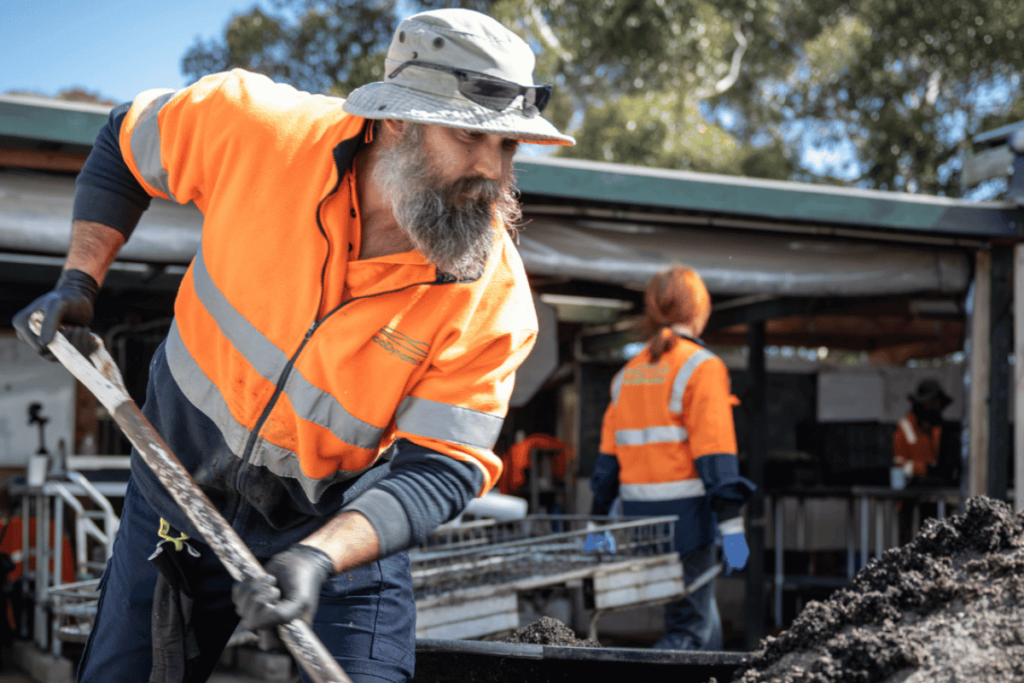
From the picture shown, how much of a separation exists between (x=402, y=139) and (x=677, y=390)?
2.53m

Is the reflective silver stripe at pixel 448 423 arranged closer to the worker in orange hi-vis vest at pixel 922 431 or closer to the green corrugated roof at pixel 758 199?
the green corrugated roof at pixel 758 199

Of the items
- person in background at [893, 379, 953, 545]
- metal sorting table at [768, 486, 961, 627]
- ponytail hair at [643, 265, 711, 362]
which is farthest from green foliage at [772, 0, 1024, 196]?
ponytail hair at [643, 265, 711, 362]

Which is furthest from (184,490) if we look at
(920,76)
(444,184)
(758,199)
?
(920,76)

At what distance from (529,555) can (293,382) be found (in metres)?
2.09

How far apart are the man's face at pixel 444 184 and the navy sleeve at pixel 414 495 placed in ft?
1.16

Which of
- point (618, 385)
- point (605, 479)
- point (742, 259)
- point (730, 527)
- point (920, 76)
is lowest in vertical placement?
point (730, 527)

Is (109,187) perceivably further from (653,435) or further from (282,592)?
(653,435)

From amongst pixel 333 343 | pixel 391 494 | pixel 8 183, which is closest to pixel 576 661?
pixel 391 494

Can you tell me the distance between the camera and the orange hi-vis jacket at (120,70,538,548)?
1711 mm

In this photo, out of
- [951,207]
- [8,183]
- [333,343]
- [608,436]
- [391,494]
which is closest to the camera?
[391,494]

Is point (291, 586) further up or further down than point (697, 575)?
further up

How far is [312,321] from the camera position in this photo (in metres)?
1.70

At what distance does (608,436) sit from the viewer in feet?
14.5

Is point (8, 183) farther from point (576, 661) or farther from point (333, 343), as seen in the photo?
point (576, 661)
